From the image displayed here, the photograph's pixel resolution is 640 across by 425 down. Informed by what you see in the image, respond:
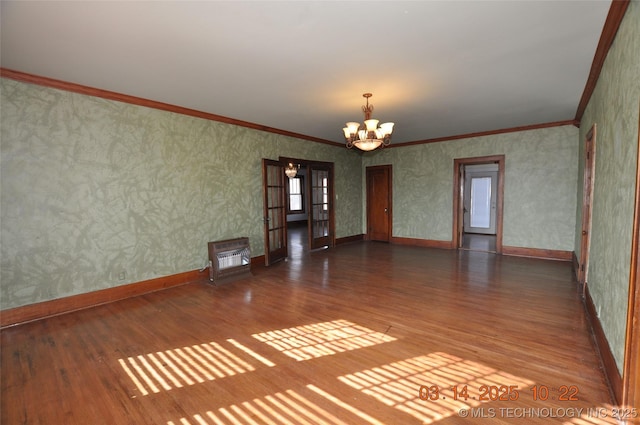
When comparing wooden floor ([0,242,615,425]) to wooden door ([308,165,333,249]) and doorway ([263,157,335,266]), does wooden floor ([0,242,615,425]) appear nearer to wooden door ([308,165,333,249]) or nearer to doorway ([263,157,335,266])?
doorway ([263,157,335,266])

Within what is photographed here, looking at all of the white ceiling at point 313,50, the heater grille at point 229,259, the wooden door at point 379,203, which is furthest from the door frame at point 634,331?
the wooden door at point 379,203

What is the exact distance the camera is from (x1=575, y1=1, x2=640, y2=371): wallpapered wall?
6.00ft

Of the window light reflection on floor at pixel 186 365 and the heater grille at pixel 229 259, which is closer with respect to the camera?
the window light reflection on floor at pixel 186 365

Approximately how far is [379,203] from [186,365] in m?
6.54

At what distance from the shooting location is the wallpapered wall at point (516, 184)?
5.53 metres

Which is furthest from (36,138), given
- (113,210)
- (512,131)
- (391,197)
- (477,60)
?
(512,131)

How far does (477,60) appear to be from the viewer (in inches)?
114

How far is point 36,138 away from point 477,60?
4769 millimetres

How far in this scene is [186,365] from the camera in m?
2.31

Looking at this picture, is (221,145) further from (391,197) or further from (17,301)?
(391,197)

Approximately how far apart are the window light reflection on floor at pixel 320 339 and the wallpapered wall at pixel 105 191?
2395 mm

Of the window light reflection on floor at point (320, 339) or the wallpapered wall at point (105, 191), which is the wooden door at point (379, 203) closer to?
the wallpapered wall at point (105, 191)

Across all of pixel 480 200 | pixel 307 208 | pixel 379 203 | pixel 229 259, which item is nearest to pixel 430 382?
pixel 229 259

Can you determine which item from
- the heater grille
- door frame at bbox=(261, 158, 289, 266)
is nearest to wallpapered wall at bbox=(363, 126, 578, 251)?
door frame at bbox=(261, 158, 289, 266)
